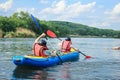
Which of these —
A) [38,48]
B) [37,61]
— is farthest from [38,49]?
[37,61]

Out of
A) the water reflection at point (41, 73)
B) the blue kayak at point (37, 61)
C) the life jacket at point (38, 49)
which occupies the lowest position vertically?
the water reflection at point (41, 73)

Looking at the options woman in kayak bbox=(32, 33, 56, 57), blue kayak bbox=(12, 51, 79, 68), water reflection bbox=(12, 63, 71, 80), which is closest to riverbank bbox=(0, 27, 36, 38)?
blue kayak bbox=(12, 51, 79, 68)

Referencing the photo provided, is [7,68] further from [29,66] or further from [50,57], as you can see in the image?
[50,57]

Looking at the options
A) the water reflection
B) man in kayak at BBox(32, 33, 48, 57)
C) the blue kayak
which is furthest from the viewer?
man in kayak at BBox(32, 33, 48, 57)

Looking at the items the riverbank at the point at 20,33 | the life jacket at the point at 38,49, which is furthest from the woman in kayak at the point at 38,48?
the riverbank at the point at 20,33

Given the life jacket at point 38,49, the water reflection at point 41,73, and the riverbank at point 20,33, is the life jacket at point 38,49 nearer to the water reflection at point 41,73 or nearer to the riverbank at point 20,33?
the water reflection at point 41,73

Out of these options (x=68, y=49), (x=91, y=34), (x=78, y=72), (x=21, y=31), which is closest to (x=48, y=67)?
(x=78, y=72)

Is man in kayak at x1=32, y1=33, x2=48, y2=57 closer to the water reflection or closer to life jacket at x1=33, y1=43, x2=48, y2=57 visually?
life jacket at x1=33, y1=43, x2=48, y2=57

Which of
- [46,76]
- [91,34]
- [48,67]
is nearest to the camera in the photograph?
[46,76]

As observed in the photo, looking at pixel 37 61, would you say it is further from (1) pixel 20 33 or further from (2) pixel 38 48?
(1) pixel 20 33

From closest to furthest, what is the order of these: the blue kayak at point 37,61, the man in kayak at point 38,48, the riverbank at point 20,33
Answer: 1. the blue kayak at point 37,61
2. the man in kayak at point 38,48
3. the riverbank at point 20,33

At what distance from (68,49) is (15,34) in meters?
77.7

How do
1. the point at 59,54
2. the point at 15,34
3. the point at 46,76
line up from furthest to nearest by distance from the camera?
1. the point at 15,34
2. the point at 59,54
3. the point at 46,76

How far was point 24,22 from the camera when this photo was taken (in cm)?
12244
